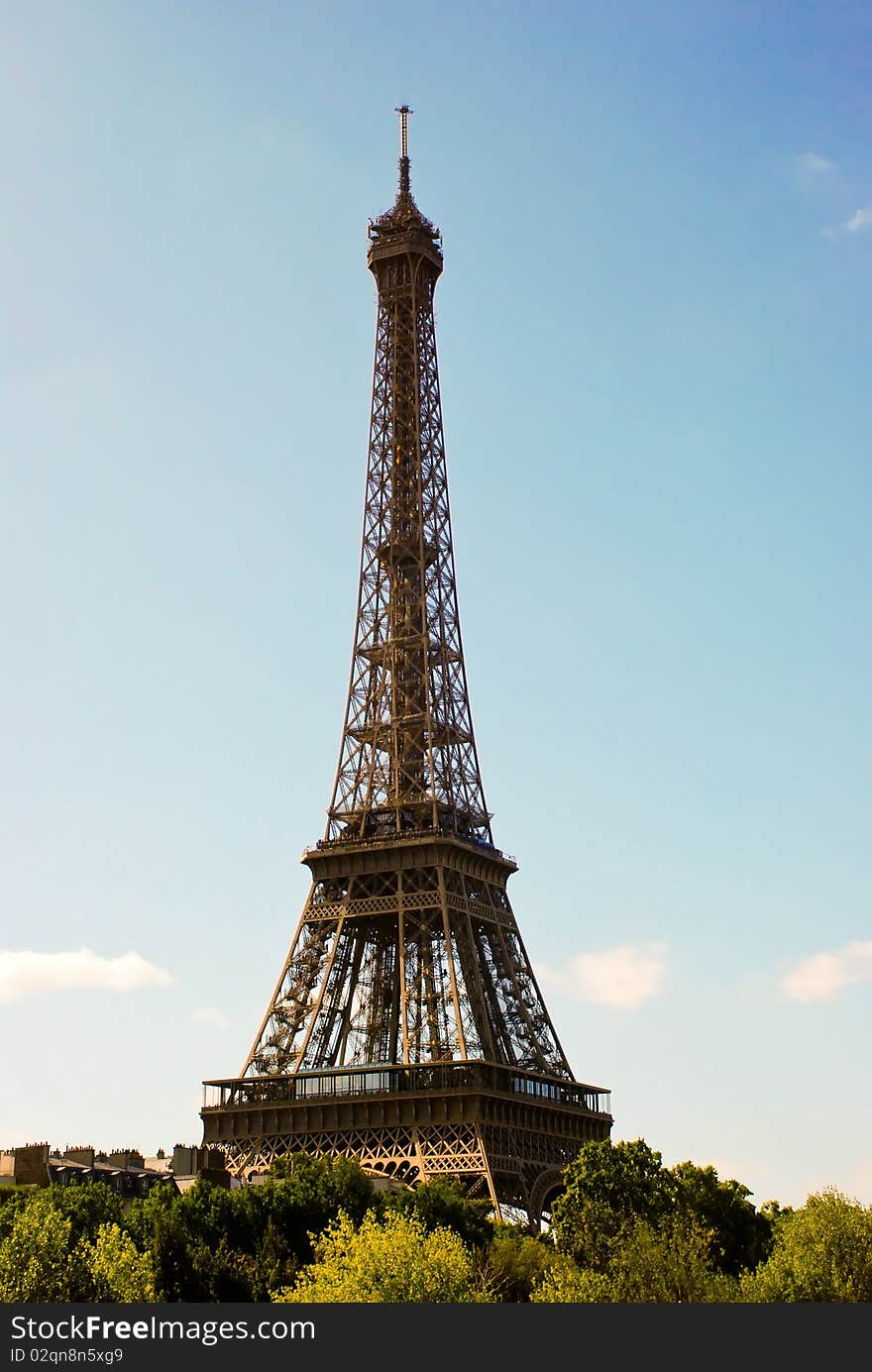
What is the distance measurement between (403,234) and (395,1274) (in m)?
84.7

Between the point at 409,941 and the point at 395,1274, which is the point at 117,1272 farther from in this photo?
the point at 409,941

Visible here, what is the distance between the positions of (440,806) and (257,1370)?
2546 inches

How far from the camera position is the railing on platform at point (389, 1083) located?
89562 millimetres

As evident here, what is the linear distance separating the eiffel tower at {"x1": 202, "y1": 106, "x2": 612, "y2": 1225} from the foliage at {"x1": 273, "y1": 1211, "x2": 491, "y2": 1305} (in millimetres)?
30841

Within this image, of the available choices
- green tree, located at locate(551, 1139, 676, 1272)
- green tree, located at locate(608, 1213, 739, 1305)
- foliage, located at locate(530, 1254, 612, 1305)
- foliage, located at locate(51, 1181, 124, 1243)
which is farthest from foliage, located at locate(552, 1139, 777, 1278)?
foliage, located at locate(51, 1181, 124, 1243)

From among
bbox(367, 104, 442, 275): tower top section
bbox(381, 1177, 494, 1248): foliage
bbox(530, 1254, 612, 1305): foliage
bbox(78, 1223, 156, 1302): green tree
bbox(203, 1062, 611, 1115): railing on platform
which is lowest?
bbox(530, 1254, 612, 1305): foliage

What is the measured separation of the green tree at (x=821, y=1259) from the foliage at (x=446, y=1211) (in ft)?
46.2

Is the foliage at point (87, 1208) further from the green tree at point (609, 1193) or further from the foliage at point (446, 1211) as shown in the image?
the green tree at point (609, 1193)

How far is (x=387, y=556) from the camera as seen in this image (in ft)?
369

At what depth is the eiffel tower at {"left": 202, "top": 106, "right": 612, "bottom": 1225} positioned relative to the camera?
90125 mm

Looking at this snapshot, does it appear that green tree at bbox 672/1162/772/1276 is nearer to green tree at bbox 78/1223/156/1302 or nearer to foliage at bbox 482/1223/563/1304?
foliage at bbox 482/1223/563/1304

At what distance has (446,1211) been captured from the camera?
7450 centimetres

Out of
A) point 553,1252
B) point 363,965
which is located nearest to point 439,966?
point 363,965

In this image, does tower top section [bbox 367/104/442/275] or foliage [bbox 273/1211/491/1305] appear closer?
foliage [bbox 273/1211/491/1305]
